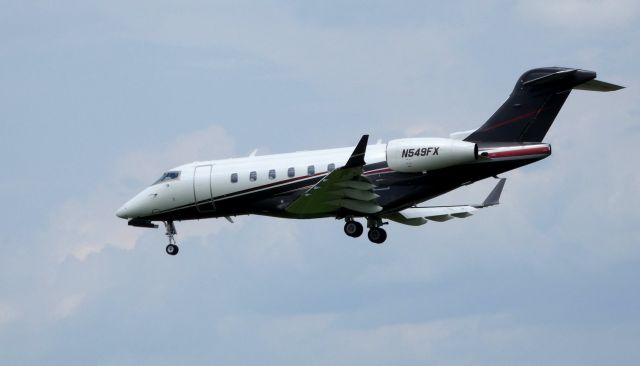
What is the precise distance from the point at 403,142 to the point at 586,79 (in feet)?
22.1

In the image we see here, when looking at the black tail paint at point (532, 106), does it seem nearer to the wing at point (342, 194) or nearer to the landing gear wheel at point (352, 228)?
the wing at point (342, 194)

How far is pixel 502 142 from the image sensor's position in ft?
214

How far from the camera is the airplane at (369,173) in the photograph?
64500 millimetres

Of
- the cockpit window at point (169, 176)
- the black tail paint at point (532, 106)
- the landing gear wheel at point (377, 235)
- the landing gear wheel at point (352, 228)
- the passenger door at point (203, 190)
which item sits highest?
the black tail paint at point (532, 106)

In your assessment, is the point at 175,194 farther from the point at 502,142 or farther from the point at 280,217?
the point at 502,142

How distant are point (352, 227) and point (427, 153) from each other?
488cm

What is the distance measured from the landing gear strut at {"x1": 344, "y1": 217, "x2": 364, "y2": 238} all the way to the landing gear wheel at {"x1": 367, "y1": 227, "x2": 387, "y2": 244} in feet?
2.36

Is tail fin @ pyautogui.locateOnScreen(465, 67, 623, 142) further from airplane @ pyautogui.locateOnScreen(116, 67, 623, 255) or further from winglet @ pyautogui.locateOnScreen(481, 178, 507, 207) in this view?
winglet @ pyautogui.locateOnScreen(481, 178, 507, 207)

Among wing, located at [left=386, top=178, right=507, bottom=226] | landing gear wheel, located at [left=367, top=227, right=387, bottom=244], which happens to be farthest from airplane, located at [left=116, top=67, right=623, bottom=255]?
wing, located at [left=386, top=178, right=507, bottom=226]

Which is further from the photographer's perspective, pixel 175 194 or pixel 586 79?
A: pixel 175 194

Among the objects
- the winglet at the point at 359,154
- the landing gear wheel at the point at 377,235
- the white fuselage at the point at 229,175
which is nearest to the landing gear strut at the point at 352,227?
the landing gear wheel at the point at 377,235

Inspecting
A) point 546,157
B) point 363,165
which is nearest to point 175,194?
point 363,165

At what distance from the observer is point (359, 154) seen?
6300cm

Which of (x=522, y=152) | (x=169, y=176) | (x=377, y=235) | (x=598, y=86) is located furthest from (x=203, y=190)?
(x=598, y=86)
